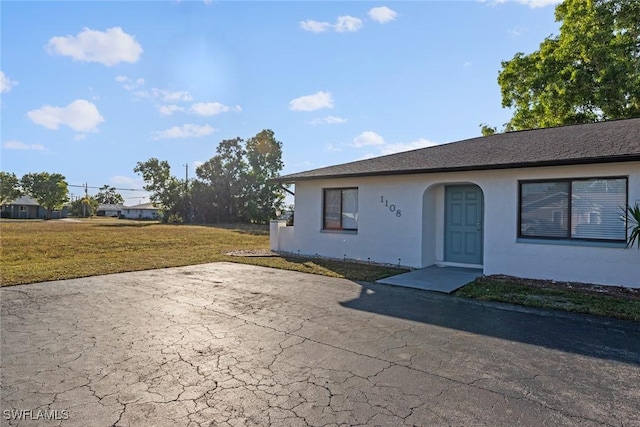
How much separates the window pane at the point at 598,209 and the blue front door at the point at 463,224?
6.94 feet

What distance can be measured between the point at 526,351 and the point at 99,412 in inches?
165

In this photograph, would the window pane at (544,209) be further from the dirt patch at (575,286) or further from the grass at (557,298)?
the grass at (557,298)

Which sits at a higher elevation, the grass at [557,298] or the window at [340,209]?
the window at [340,209]

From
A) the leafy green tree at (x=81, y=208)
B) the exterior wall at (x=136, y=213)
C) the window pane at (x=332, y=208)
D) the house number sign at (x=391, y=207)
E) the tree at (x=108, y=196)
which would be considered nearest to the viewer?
the house number sign at (x=391, y=207)

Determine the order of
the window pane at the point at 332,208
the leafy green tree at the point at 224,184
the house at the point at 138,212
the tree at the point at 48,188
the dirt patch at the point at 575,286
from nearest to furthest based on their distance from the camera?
1. the dirt patch at the point at 575,286
2. the window pane at the point at 332,208
3. the leafy green tree at the point at 224,184
4. the tree at the point at 48,188
5. the house at the point at 138,212

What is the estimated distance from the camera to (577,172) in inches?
288

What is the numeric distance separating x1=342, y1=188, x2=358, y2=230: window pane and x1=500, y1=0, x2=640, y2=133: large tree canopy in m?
12.8

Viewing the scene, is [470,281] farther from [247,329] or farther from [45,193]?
[45,193]

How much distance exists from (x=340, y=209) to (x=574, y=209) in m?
6.21

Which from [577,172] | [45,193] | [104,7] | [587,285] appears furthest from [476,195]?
[45,193]

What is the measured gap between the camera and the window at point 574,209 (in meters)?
7.11

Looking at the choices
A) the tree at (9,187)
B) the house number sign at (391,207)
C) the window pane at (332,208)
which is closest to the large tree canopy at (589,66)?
the house number sign at (391,207)

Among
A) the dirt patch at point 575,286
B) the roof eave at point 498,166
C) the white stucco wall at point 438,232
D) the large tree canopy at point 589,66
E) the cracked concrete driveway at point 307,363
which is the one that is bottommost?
the cracked concrete driveway at point 307,363

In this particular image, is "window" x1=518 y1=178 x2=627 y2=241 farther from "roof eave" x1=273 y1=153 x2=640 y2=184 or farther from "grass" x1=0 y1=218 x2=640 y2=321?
"grass" x1=0 y1=218 x2=640 y2=321
